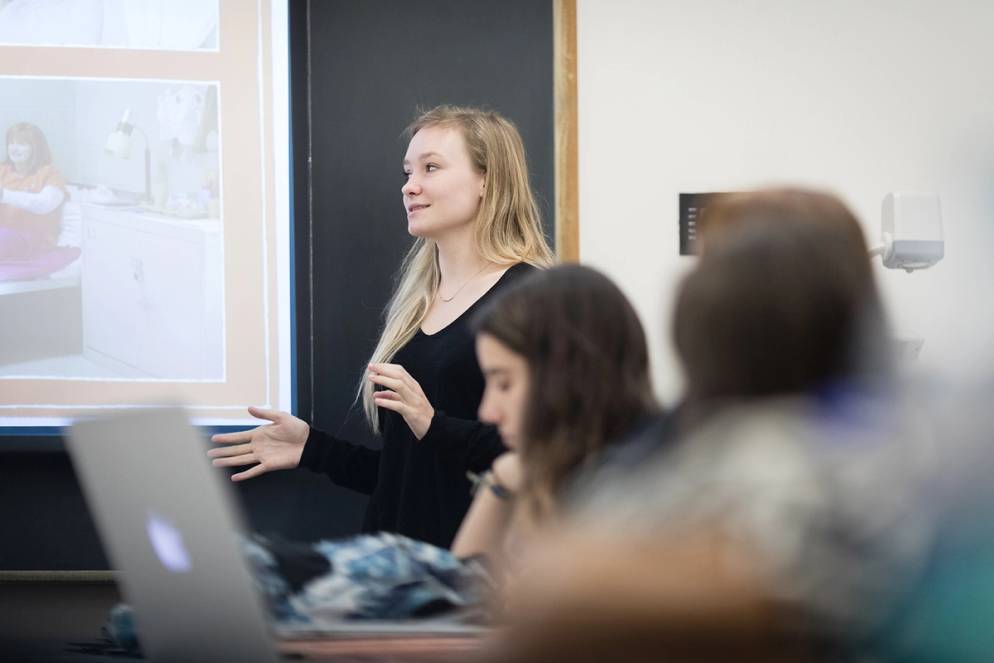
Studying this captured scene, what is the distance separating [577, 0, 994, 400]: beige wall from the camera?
10.7 feet

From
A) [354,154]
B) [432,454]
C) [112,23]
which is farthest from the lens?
[354,154]

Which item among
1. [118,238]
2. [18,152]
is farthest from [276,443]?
[18,152]

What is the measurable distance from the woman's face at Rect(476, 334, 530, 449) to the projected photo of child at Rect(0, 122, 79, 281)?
6.72ft

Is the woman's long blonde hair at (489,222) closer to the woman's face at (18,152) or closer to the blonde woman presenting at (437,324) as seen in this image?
Result: the blonde woman presenting at (437,324)

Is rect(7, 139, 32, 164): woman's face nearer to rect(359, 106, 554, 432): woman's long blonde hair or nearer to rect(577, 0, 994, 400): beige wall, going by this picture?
rect(359, 106, 554, 432): woman's long blonde hair

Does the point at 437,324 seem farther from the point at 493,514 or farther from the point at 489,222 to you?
the point at 493,514

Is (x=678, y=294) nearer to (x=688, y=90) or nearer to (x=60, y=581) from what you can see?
(x=688, y=90)

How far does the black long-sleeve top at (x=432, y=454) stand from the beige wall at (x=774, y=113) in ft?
3.16

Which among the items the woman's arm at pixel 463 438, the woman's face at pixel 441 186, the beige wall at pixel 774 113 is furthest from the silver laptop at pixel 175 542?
the beige wall at pixel 774 113

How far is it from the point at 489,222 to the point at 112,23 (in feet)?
4.42

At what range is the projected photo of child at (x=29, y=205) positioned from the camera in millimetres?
3109

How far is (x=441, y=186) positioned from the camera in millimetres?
2436

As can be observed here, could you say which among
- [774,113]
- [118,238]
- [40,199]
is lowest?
[118,238]

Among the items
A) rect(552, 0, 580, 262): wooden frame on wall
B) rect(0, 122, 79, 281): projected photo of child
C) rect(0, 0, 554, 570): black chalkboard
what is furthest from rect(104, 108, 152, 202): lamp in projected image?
rect(552, 0, 580, 262): wooden frame on wall
